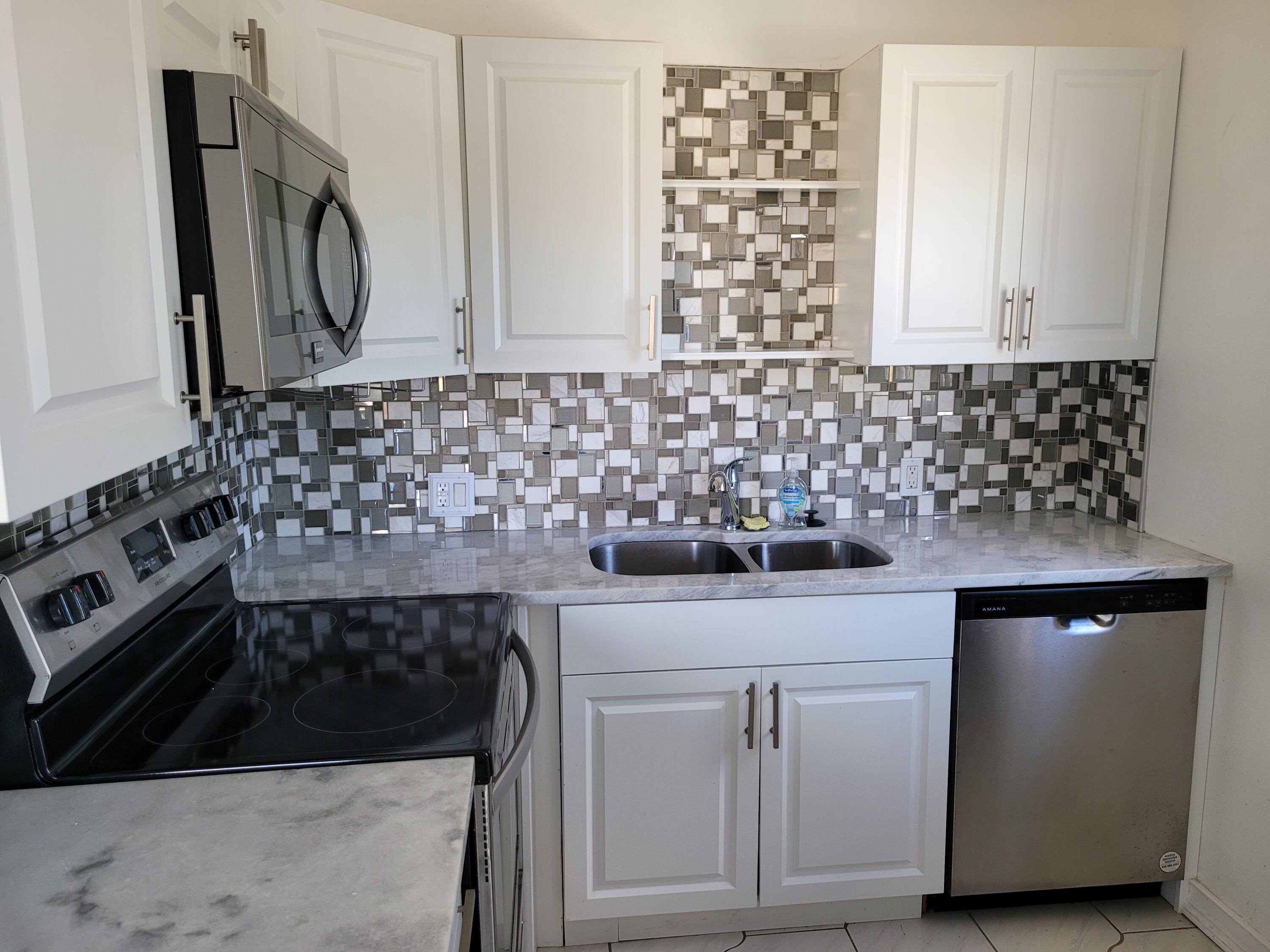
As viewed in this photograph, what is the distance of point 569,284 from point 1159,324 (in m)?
1.46

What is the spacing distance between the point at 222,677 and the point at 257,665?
6 centimetres

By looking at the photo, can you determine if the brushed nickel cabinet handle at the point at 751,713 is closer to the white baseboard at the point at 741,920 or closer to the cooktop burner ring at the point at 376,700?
the white baseboard at the point at 741,920

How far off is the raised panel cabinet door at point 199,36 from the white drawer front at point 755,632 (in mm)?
1194

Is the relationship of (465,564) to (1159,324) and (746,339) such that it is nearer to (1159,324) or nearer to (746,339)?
(746,339)

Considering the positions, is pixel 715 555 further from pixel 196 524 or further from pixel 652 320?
pixel 196 524

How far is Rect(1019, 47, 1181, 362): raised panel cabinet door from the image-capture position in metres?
2.24

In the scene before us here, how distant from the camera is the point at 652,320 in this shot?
88.1 inches

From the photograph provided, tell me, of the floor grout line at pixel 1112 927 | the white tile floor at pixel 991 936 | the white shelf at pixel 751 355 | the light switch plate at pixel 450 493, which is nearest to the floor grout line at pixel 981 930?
the white tile floor at pixel 991 936

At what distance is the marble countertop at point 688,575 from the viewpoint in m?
2.06

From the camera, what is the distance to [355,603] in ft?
6.43

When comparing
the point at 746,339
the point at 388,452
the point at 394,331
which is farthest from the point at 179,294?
the point at 746,339

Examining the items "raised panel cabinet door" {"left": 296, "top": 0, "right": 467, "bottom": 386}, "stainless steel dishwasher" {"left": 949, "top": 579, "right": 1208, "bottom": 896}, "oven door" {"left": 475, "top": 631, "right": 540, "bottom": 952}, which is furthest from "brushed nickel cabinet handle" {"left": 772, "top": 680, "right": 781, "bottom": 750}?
"raised panel cabinet door" {"left": 296, "top": 0, "right": 467, "bottom": 386}

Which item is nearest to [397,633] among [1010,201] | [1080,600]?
[1080,600]

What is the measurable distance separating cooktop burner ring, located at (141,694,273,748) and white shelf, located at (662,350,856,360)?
1.29m
